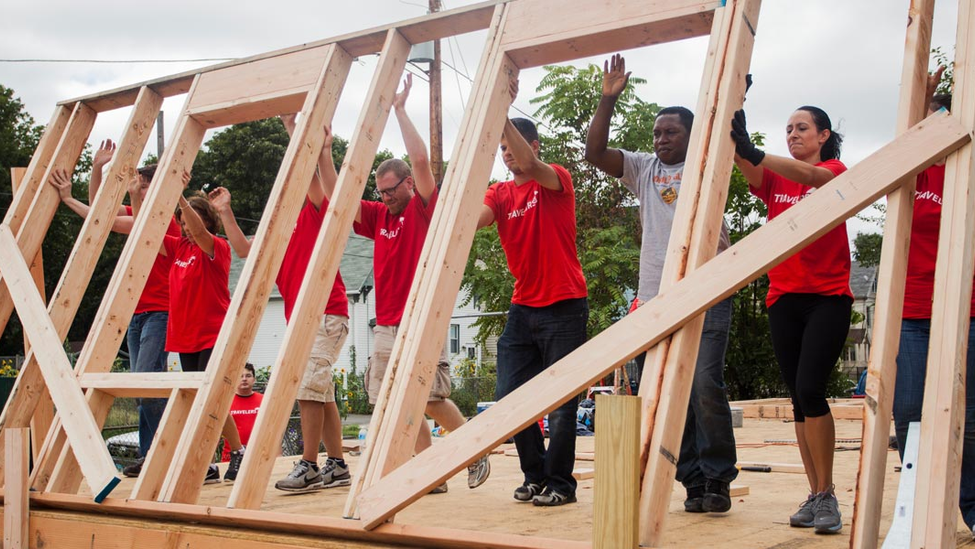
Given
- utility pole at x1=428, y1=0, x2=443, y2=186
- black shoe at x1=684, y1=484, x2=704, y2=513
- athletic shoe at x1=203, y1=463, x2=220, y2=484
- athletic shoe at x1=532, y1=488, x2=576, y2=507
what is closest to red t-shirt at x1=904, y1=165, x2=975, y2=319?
black shoe at x1=684, y1=484, x2=704, y2=513

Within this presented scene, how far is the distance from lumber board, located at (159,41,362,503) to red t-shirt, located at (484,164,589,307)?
865 mm

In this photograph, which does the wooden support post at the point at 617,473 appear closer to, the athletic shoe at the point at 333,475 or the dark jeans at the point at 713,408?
the dark jeans at the point at 713,408

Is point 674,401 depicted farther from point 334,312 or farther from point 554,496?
point 334,312

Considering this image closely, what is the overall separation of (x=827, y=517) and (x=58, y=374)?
11.5 ft

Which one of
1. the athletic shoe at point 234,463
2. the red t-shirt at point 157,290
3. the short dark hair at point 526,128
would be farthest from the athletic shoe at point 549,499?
the red t-shirt at point 157,290

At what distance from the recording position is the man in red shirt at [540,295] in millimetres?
4230

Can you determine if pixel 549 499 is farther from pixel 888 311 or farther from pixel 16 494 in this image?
pixel 16 494

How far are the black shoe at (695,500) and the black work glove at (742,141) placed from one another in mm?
1522

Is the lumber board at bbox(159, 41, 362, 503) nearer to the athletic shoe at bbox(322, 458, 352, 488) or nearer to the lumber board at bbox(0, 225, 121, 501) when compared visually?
the lumber board at bbox(0, 225, 121, 501)

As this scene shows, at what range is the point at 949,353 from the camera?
2637 millimetres

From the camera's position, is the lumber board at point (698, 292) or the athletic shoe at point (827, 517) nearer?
the lumber board at point (698, 292)

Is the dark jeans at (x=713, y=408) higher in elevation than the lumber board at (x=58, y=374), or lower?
higher

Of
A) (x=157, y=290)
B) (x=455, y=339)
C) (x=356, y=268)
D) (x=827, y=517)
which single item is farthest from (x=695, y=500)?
(x=455, y=339)

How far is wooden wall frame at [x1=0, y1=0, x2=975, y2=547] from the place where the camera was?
108 inches
